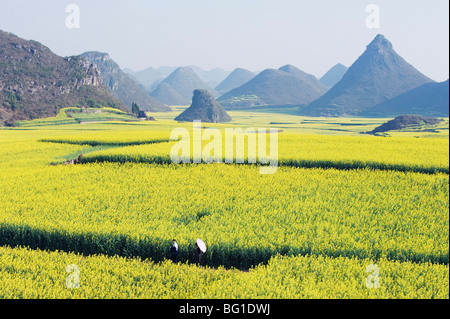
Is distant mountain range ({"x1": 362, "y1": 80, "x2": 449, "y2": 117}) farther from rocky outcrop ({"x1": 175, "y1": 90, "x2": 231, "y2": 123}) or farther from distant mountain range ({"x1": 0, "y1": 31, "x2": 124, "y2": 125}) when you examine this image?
distant mountain range ({"x1": 0, "y1": 31, "x2": 124, "y2": 125})

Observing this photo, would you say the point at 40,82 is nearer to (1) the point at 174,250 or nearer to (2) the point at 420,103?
(1) the point at 174,250

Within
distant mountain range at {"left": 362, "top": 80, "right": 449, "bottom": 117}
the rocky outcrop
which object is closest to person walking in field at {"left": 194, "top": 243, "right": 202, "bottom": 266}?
the rocky outcrop

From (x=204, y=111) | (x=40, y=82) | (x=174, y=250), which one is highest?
(x=40, y=82)

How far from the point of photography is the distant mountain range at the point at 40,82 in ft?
334

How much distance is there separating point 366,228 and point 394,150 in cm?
1737

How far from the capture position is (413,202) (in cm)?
1558

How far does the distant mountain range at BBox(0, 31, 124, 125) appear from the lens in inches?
4003

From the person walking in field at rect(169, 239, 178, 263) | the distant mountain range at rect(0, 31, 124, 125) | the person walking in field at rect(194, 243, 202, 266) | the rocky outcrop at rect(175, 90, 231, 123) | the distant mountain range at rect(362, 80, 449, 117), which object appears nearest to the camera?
the person walking in field at rect(169, 239, 178, 263)

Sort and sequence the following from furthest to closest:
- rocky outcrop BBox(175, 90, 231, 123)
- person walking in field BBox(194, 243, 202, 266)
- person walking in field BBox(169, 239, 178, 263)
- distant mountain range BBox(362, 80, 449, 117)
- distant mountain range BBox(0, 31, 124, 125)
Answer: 1. distant mountain range BBox(362, 80, 449, 117)
2. rocky outcrop BBox(175, 90, 231, 123)
3. distant mountain range BBox(0, 31, 124, 125)
4. person walking in field BBox(194, 243, 202, 266)
5. person walking in field BBox(169, 239, 178, 263)

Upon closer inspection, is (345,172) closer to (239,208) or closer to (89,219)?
(239,208)

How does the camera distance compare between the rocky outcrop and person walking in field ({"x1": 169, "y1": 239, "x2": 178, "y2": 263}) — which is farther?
the rocky outcrop

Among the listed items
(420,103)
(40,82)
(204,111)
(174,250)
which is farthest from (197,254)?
(420,103)

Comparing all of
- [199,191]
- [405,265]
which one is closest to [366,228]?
[405,265]

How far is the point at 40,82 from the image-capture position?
116 m
